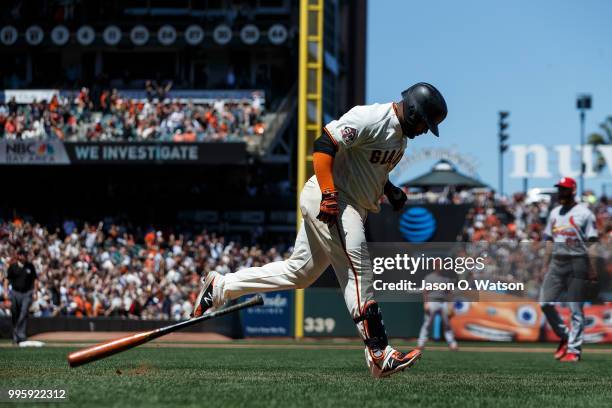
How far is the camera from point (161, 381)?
7.13 m

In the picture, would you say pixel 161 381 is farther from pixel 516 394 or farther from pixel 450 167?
pixel 450 167

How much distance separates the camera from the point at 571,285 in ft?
41.5

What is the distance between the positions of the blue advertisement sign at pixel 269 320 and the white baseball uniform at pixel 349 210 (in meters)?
17.7

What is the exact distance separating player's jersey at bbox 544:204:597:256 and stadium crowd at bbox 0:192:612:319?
1209cm

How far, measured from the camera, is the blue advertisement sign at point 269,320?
2567 centimetres

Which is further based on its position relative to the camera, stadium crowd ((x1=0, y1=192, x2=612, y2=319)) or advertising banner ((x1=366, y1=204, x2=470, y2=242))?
advertising banner ((x1=366, y1=204, x2=470, y2=242))

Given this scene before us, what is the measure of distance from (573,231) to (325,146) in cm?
616

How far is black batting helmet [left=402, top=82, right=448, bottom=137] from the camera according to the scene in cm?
766

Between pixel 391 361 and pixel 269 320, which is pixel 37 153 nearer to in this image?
pixel 269 320

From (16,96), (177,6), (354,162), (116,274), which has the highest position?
(177,6)

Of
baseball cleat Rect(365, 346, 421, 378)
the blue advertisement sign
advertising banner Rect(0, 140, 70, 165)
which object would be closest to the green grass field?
baseball cleat Rect(365, 346, 421, 378)

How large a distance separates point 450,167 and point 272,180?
7.09 metres

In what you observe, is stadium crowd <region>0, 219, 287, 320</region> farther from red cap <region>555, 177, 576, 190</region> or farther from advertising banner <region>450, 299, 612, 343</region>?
red cap <region>555, 177, 576, 190</region>

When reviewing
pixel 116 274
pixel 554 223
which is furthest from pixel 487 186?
pixel 554 223
